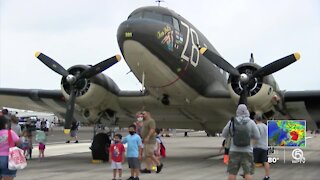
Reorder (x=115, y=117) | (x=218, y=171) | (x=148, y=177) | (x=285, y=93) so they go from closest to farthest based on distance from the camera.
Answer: (x=148, y=177) < (x=218, y=171) < (x=285, y=93) < (x=115, y=117)

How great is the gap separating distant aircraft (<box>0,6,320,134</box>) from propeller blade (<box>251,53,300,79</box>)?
3 cm

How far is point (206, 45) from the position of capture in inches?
622

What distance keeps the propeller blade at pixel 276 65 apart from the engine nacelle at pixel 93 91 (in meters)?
5.19

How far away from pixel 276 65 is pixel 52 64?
299 inches

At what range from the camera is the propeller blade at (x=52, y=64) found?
15.2 m

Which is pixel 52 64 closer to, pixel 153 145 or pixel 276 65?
pixel 153 145

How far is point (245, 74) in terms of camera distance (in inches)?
537

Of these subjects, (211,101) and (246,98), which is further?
(211,101)

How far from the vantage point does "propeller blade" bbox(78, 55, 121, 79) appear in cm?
1479

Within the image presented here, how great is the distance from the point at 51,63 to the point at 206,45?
553 centimetres

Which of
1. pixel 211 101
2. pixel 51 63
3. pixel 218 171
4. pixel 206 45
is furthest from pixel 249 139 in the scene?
pixel 51 63

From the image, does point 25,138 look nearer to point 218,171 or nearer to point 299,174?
point 218,171

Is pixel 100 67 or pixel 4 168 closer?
pixel 4 168

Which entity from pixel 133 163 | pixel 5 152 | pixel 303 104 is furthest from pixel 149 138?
pixel 303 104
